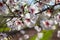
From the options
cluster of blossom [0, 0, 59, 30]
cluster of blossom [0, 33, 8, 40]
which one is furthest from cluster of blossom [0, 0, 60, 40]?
cluster of blossom [0, 33, 8, 40]

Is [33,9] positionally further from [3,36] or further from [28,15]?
[3,36]

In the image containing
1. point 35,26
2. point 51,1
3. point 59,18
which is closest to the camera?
point 51,1

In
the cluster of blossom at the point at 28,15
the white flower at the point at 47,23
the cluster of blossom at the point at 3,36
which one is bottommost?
the cluster of blossom at the point at 3,36

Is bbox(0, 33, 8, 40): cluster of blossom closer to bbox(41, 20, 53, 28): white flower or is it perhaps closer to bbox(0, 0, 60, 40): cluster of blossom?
bbox(0, 0, 60, 40): cluster of blossom

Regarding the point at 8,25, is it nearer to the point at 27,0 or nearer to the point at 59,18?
the point at 27,0

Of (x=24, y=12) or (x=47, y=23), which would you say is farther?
(x=47, y=23)

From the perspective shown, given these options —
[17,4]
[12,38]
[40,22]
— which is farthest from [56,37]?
[17,4]

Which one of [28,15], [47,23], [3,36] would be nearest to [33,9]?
[28,15]

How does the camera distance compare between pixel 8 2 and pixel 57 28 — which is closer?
pixel 8 2

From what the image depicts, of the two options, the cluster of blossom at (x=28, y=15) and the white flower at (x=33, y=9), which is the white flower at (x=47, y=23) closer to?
the cluster of blossom at (x=28, y=15)

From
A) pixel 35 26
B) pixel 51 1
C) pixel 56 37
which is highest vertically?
pixel 51 1

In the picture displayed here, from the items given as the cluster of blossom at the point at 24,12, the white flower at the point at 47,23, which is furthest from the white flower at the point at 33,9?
the white flower at the point at 47,23
